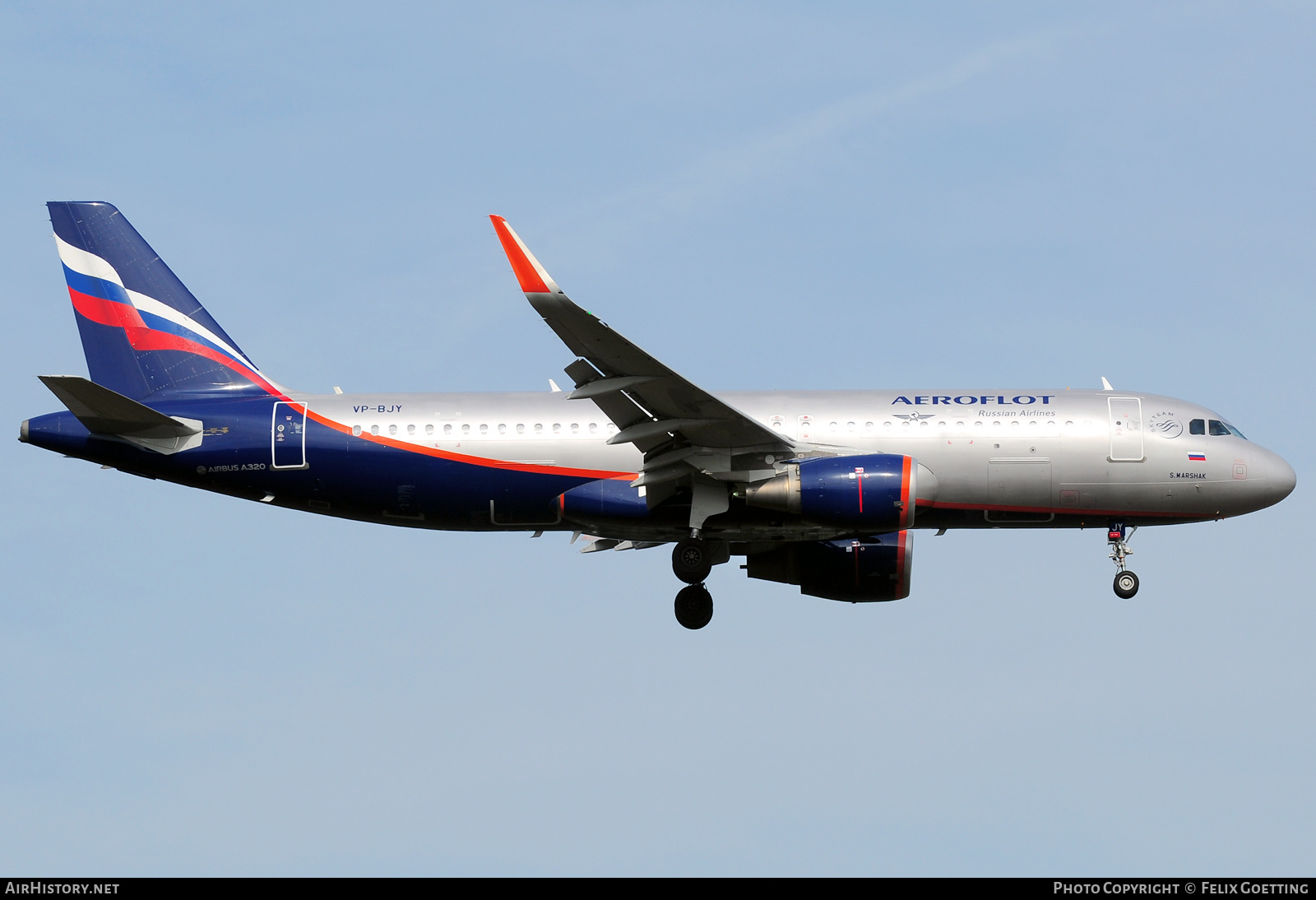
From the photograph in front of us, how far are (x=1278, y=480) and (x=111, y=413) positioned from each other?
26118 millimetres

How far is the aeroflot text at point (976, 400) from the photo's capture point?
36.1m

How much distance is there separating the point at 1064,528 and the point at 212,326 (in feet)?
68.3

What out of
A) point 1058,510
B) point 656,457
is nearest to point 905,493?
point 1058,510

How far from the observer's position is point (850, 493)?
109ft

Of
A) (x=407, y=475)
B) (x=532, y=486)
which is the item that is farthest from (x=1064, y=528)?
(x=407, y=475)

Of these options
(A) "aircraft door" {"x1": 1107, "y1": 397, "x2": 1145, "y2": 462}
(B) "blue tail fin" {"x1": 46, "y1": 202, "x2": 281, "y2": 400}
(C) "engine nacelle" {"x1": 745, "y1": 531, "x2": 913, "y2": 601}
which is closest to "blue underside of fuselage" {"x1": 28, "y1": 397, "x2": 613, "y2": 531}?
(B) "blue tail fin" {"x1": 46, "y1": 202, "x2": 281, "y2": 400}

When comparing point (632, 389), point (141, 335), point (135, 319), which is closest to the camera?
point (632, 389)

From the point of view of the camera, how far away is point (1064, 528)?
36.8 metres

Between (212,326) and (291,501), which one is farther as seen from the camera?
(212,326)

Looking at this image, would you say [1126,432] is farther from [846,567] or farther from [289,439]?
[289,439]

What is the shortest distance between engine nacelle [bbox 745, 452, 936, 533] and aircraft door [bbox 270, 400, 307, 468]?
10524 mm
